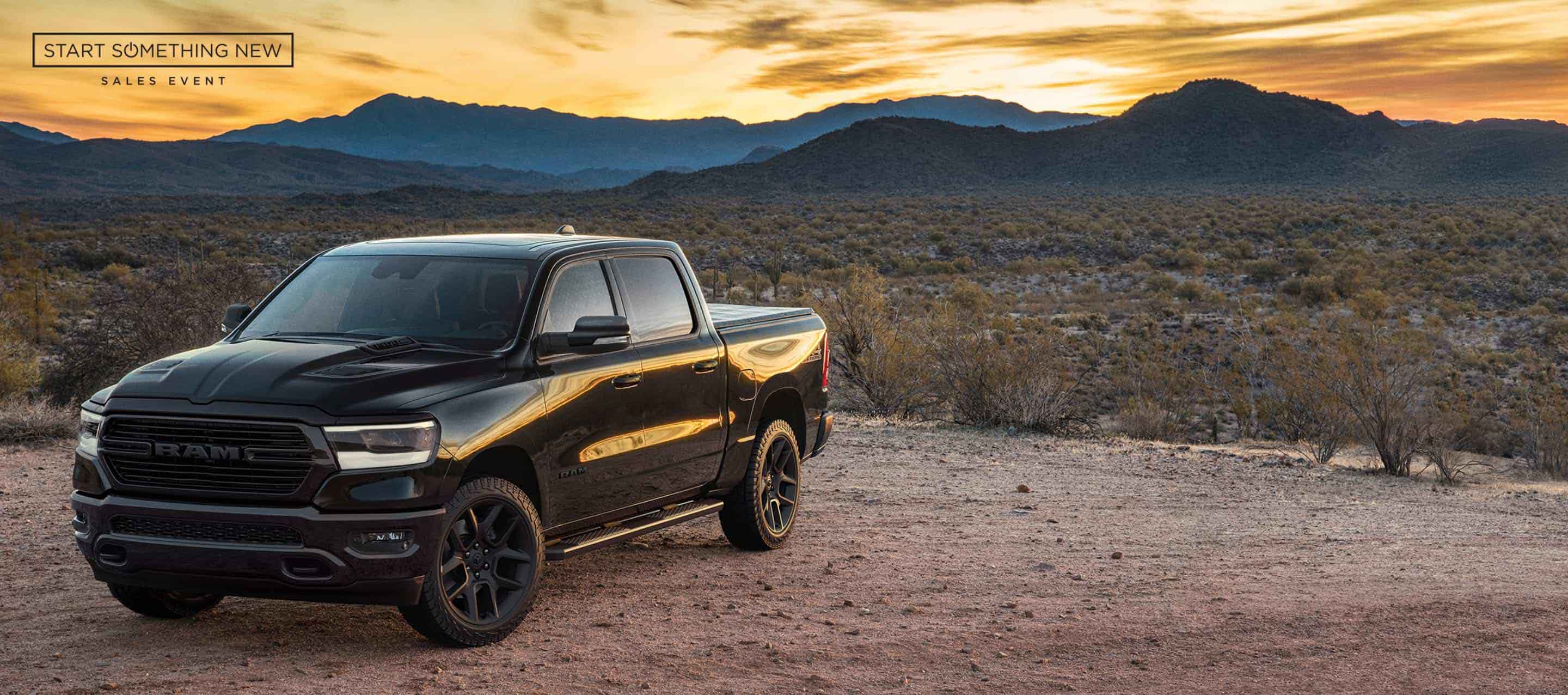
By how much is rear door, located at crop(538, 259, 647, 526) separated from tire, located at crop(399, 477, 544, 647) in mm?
303

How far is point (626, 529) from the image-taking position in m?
7.22

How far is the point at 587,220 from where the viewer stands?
73.8 meters

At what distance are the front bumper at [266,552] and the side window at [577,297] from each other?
1453mm

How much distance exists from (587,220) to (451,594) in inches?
2710

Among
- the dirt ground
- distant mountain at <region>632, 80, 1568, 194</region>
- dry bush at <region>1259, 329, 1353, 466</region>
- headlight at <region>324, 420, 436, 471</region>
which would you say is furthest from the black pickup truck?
distant mountain at <region>632, 80, 1568, 194</region>

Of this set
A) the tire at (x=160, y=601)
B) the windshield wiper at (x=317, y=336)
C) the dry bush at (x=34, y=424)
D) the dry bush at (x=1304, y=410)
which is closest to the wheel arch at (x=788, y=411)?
the windshield wiper at (x=317, y=336)

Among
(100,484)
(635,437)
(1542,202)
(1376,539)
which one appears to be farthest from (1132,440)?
(1542,202)

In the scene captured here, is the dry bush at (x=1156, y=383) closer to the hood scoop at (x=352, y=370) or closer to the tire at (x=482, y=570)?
the tire at (x=482, y=570)

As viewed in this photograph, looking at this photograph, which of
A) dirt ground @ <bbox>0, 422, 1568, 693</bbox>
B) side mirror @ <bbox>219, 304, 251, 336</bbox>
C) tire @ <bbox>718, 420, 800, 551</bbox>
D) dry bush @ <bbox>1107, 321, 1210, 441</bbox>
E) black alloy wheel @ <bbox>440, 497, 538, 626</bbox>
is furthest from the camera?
dry bush @ <bbox>1107, 321, 1210, 441</bbox>

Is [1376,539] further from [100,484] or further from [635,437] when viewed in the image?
[100,484]

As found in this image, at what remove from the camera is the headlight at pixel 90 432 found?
5.95 metres

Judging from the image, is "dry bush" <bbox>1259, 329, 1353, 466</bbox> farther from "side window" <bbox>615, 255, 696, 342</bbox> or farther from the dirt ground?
"side window" <bbox>615, 255, 696, 342</bbox>

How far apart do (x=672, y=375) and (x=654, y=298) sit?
0.51 m

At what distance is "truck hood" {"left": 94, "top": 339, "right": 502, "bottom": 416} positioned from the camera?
566 cm
